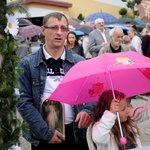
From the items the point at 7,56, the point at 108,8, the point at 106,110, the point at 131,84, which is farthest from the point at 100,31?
the point at 108,8

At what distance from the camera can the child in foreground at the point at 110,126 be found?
2311 mm

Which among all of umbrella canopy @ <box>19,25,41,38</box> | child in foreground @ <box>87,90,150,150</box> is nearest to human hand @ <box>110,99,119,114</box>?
child in foreground @ <box>87,90,150,150</box>

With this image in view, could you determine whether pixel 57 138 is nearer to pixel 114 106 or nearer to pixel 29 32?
pixel 114 106

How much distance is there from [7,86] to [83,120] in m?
1.08

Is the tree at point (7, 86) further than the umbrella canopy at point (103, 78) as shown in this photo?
No

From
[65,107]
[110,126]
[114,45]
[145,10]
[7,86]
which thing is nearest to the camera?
[7,86]

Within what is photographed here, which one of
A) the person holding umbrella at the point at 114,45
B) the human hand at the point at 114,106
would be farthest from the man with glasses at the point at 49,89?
the person holding umbrella at the point at 114,45

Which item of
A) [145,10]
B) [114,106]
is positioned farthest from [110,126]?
[145,10]

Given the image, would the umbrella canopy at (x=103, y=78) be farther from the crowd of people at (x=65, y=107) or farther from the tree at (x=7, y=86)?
the tree at (x=7, y=86)

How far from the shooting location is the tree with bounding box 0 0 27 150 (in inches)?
56.9

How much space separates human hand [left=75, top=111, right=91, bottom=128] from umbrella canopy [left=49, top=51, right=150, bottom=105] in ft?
0.35

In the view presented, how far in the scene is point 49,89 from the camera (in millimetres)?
2482

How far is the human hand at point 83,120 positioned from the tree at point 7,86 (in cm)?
94

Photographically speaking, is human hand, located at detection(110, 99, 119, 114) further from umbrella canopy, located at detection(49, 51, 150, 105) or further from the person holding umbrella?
the person holding umbrella
